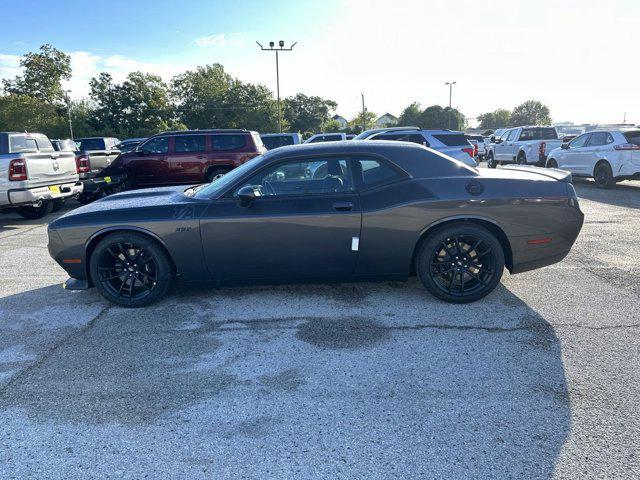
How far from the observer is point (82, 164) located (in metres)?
11.5

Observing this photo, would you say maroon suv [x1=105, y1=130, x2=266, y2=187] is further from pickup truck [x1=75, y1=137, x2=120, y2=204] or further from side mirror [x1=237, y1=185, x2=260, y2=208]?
side mirror [x1=237, y1=185, x2=260, y2=208]

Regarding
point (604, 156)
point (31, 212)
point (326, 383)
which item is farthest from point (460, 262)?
point (604, 156)

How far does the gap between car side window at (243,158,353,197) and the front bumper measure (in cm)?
645

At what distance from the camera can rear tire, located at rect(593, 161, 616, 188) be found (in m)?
12.5

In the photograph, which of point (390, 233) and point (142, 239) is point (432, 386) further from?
point (142, 239)

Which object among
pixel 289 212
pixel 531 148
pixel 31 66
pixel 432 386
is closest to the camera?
pixel 432 386

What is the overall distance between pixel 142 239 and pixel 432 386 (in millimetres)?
2937

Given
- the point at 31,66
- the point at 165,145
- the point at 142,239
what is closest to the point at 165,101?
the point at 31,66

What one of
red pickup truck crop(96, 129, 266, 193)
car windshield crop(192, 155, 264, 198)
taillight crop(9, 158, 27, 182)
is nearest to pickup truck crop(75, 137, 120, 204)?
red pickup truck crop(96, 129, 266, 193)

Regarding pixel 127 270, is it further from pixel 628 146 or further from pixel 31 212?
pixel 628 146

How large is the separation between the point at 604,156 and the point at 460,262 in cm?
1101

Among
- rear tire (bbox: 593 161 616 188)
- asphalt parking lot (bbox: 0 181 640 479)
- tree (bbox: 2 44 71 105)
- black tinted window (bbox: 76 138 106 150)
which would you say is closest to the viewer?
asphalt parking lot (bbox: 0 181 640 479)

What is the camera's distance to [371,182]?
4281 millimetres

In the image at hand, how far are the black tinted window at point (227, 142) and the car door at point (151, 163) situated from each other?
1240mm
